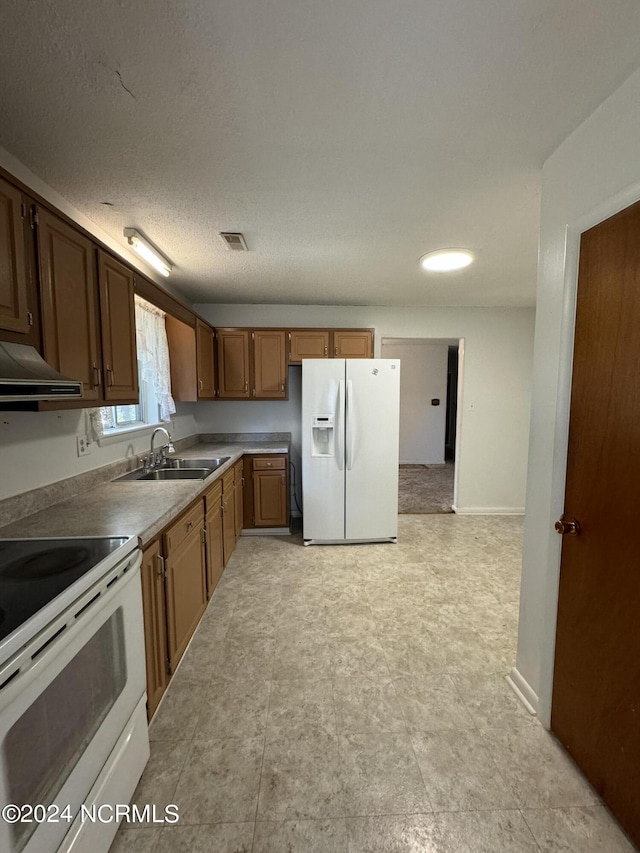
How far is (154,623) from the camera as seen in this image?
1523mm

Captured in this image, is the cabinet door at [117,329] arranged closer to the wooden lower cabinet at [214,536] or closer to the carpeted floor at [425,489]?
the wooden lower cabinet at [214,536]

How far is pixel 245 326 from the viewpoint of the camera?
391 cm

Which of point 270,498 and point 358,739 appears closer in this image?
point 358,739

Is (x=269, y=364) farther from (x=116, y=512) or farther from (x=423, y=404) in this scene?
(x=423, y=404)

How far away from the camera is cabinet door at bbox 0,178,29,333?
1.15 metres

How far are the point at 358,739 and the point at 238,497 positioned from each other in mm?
2153

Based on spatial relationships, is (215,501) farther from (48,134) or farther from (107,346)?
(48,134)

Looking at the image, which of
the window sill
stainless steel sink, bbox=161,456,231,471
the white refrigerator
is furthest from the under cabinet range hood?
the white refrigerator

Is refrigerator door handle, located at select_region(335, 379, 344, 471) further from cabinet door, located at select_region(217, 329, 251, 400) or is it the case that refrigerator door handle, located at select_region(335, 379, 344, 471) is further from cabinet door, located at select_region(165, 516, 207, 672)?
cabinet door, located at select_region(165, 516, 207, 672)

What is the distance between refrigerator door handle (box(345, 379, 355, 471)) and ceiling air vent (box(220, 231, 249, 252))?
1.41 metres

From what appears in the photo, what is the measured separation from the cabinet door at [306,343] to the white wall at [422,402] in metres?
3.40

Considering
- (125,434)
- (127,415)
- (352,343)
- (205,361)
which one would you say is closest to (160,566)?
(125,434)

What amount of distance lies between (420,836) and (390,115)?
2484 millimetres

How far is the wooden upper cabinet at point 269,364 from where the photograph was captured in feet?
12.1
